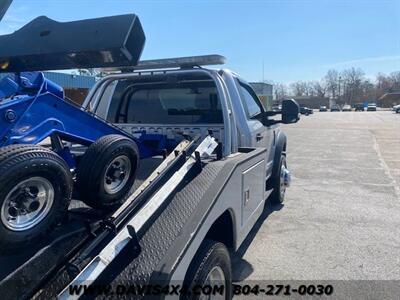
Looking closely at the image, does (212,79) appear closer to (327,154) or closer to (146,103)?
(146,103)

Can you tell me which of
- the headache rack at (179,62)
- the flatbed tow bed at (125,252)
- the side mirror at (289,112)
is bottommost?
the flatbed tow bed at (125,252)

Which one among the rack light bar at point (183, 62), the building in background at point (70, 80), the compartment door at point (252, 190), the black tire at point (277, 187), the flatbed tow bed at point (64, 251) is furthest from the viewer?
the building in background at point (70, 80)

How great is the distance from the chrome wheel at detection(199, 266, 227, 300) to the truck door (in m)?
1.91

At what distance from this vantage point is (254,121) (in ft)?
15.5

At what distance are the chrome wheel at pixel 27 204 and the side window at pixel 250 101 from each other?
3049 mm

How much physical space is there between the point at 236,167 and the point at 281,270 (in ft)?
5.16

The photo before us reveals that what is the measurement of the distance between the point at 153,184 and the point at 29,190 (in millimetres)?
804

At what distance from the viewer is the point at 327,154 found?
13.2m

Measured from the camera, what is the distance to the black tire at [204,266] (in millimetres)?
2258

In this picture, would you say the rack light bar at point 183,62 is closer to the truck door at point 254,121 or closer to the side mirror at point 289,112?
the truck door at point 254,121

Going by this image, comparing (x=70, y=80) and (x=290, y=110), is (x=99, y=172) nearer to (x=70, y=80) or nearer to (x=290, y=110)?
(x=290, y=110)

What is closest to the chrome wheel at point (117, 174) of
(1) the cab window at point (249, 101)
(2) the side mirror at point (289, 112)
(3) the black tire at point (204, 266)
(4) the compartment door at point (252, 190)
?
(3) the black tire at point (204, 266)

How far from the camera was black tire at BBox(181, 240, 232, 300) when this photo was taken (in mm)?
2258

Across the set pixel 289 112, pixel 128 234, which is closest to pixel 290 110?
pixel 289 112
